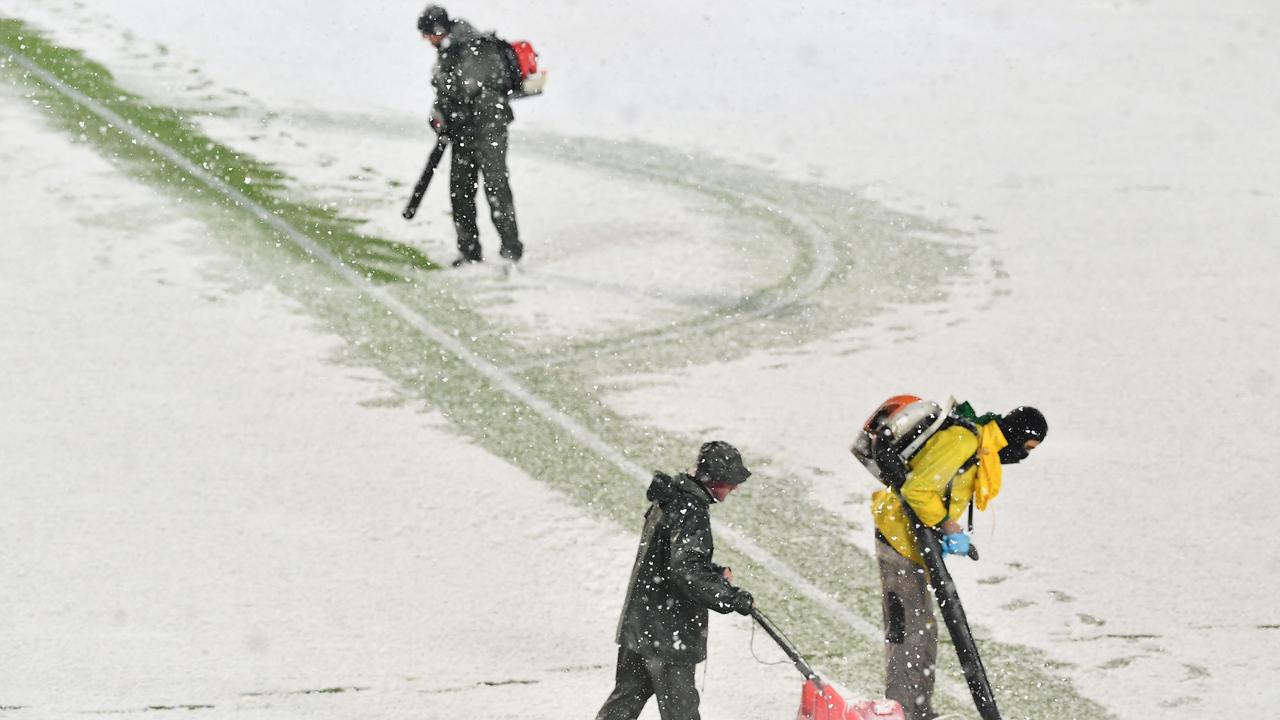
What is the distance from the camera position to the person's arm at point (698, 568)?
22.5ft

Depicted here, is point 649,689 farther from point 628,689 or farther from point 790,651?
point 790,651

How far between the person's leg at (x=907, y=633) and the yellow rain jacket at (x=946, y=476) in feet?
0.36

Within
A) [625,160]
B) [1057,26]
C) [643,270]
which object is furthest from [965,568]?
[1057,26]

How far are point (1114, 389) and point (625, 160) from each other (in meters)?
6.59

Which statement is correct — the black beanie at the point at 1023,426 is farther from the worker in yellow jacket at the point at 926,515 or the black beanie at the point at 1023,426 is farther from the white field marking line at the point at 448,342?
the white field marking line at the point at 448,342

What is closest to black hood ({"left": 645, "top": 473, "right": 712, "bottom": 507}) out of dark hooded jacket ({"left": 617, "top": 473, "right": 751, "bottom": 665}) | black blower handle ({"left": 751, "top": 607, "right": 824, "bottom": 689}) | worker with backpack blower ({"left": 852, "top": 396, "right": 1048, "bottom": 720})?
dark hooded jacket ({"left": 617, "top": 473, "right": 751, "bottom": 665})

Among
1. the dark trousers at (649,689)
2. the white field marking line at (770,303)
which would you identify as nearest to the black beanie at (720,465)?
the dark trousers at (649,689)

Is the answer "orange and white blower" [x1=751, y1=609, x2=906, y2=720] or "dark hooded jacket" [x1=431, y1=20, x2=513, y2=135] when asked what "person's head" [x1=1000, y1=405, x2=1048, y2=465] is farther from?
"dark hooded jacket" [x1=431, y1=20, x2=513, y2=135]

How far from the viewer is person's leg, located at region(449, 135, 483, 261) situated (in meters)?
13.8

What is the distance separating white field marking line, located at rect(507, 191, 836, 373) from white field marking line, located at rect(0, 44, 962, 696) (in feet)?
1.57

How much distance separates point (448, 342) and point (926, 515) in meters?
5.89

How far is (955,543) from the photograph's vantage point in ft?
25.0

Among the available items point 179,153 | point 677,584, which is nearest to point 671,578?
point 677,584

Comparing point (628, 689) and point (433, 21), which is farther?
point (433, 21)
